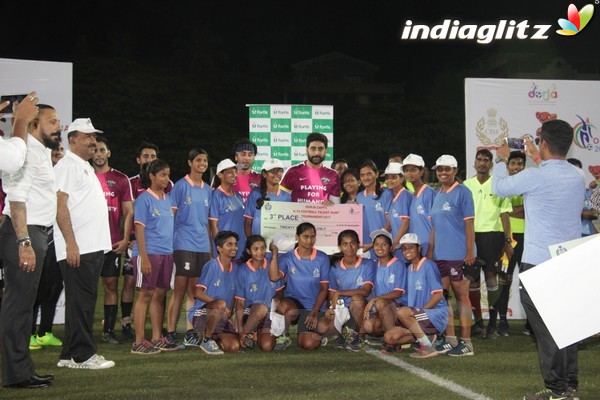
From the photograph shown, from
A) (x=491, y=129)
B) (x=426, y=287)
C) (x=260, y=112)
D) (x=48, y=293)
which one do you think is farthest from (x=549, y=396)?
(x=260, y=112)

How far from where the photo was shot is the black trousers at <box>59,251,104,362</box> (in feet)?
22.5

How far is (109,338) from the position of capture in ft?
29.0

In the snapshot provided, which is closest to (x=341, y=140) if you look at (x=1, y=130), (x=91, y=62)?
(x=91, y=62)

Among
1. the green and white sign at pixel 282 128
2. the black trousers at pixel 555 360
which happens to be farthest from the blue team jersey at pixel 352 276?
the green and white sign at pixel 282 128

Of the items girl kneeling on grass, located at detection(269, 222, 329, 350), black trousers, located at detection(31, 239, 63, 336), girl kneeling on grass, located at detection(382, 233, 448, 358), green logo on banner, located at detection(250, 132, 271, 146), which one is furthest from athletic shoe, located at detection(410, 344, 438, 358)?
green logo on banner, located at detection(250, 132, 271, 146)

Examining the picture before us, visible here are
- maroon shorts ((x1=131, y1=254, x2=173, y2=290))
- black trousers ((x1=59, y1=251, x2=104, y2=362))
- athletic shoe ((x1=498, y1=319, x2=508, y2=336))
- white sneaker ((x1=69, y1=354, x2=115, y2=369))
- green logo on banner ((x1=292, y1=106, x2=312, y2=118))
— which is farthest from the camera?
green logo on banner ((x1=292, y1=106, x2=312, y2=118))

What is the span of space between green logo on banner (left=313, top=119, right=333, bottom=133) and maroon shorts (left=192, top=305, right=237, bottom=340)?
7836 millimetres

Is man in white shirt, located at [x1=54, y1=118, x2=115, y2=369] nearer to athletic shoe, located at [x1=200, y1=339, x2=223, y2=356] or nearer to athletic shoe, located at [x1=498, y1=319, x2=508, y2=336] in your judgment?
athletic shoe, located at [x1=200, y1=339, x2=223, y2=356]

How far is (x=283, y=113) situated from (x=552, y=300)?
11193 mm

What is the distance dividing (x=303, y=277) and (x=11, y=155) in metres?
4.12

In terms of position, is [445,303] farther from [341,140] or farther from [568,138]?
[341,140]

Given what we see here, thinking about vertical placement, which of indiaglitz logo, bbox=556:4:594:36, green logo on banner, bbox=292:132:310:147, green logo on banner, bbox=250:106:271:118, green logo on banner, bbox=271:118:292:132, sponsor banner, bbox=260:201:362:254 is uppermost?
indiaglitz logo, bbox=556:4:594:36

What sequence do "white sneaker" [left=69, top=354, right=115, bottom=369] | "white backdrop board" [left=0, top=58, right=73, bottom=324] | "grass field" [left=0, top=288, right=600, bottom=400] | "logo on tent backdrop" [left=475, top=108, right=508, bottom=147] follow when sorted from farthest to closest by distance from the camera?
"logo on tent backdrop" [left=475, top=108, right=508, bottom=147], "white backdrop board" [left=0, top=58, right=73, bottom=324], "white sneaker" [left=69, top=354, right=115, bottom=369], "grass field" [left=0, top=288, right=600, bottom=400]

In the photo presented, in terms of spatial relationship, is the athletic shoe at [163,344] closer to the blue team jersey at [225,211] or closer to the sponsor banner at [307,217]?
the blue team jersey at [225,211]
